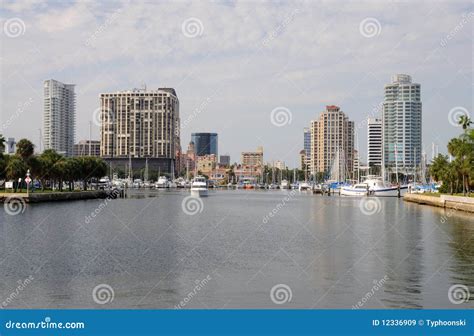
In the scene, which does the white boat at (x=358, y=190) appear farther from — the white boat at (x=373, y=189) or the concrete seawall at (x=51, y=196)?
the concrete seawall at (x=51, y=196)

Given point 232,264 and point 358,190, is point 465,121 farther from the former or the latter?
point 232,264

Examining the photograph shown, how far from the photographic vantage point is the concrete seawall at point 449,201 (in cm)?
7669

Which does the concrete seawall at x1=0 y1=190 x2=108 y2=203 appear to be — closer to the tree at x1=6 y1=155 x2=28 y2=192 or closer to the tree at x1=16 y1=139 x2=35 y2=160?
the tree at x1=6 y1=155 x2=28 y2=192

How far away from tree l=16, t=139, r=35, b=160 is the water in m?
38.6

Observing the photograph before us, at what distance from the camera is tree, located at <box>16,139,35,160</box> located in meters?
94.2

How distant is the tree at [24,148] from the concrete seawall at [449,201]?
60597 millimetres

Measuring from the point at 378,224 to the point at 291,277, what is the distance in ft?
109

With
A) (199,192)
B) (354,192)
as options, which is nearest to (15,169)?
(199,192)

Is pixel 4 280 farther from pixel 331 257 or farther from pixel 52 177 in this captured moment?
pixel 52 177

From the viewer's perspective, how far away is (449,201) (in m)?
87.3

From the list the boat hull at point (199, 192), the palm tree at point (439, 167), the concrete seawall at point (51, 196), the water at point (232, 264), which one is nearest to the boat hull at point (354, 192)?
the palm tree at point (439, 167)

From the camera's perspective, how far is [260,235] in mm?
48781

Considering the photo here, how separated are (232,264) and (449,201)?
6146cm
